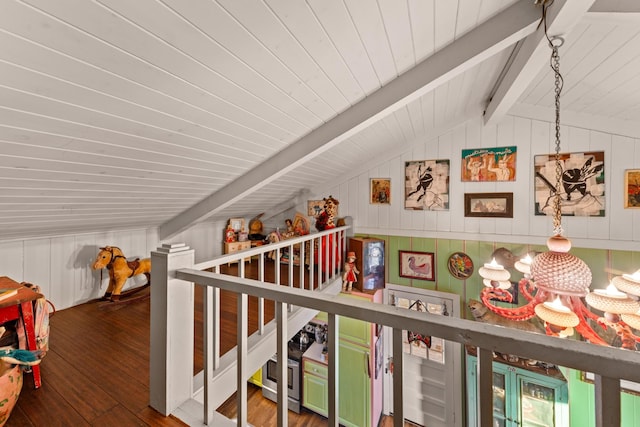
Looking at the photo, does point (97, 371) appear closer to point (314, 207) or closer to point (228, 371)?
point (228, 371)

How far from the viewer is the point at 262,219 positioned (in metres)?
4.14

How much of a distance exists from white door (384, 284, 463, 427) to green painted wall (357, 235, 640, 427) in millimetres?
118

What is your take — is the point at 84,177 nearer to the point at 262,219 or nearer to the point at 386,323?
the point at 386,323

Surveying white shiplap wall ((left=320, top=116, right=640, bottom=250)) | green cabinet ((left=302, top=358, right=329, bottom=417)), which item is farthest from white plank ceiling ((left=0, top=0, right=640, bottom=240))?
green cabinet ((left=302, top=358, right=329, bottom=417))

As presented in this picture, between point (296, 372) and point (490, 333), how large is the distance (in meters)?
3.67

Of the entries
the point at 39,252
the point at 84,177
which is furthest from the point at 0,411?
the point at 39,252

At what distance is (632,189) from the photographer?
2.35m

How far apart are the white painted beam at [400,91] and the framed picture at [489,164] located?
1.64 meters

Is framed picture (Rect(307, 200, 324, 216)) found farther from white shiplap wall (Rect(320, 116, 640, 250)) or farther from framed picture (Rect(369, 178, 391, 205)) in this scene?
framed picture (Rect(369, 178, 391, 205))

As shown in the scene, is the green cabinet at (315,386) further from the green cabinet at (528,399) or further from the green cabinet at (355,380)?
the green cabinet at (528,399)

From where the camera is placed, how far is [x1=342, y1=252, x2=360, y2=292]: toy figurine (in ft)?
10.2

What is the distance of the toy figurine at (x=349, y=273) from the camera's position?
3121 millimetres

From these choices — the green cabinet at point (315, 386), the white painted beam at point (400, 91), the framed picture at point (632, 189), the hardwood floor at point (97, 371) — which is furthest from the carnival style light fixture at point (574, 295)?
the green cabinet at point (315, 386)

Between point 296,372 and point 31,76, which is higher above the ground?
point 31,76
